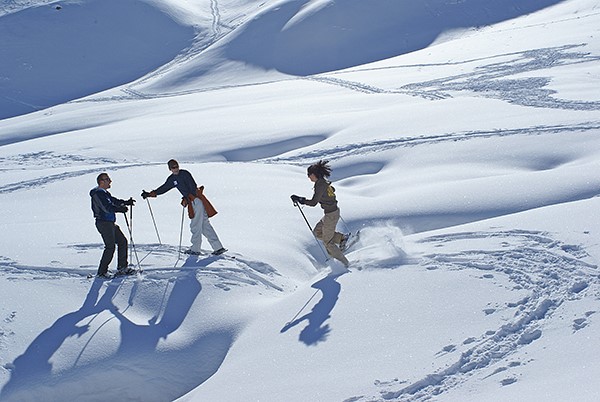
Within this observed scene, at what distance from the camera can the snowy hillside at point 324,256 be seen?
7.01 metres

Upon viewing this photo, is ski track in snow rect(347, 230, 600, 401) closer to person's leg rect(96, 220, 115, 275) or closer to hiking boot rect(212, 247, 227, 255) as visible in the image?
hiking boot rect(212, 247, 227, 255)

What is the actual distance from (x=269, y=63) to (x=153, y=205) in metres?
29.1

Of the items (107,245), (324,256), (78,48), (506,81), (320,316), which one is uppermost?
(78,48)

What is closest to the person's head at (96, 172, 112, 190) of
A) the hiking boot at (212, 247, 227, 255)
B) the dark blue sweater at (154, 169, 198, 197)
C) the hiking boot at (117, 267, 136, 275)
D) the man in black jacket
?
the man in black jacket

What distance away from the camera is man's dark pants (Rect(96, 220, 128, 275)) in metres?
9.48

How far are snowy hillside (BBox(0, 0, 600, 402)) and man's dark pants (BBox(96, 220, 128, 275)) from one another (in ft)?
0.97

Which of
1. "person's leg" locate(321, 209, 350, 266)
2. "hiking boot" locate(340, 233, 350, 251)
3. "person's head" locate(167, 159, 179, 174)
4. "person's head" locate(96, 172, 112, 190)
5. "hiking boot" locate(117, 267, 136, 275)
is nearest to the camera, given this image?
"person's head" locate(96, 172, 112, 190)

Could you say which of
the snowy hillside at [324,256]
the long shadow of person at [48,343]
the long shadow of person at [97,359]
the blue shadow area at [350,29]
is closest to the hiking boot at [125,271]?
the snowy hillside at [324,256]

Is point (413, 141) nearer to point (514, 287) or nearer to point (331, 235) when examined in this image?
point (331, 235)

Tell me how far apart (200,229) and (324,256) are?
6.94 feet

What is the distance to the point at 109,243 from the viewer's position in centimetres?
954

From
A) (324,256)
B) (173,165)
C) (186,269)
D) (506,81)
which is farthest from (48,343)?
(506,81)

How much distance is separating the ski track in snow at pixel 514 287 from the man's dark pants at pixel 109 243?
13.7ft

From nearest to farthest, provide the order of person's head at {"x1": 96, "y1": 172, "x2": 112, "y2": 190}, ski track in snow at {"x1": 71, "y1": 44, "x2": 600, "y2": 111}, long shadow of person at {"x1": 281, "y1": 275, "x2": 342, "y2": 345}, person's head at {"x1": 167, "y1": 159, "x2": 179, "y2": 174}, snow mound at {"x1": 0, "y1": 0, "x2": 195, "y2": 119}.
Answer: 1. long shadow of person at {"x1": 281, "y1": 275, "x2": 342, "y2": 345}
2. person's head at {"x1": 96, "y1": 172, "x2": 112, "y2": 190}
3. person's head at {"x1": 167, "y1": 159, "x2": 179, "y2": 174}
4. ski track in snow at {"x1": 71, "y1": 44, "x2": 600, "y2": 111}
5. snow mound at {"x1": 0, "y1": 0, "x2": 195, "y2": 119}
